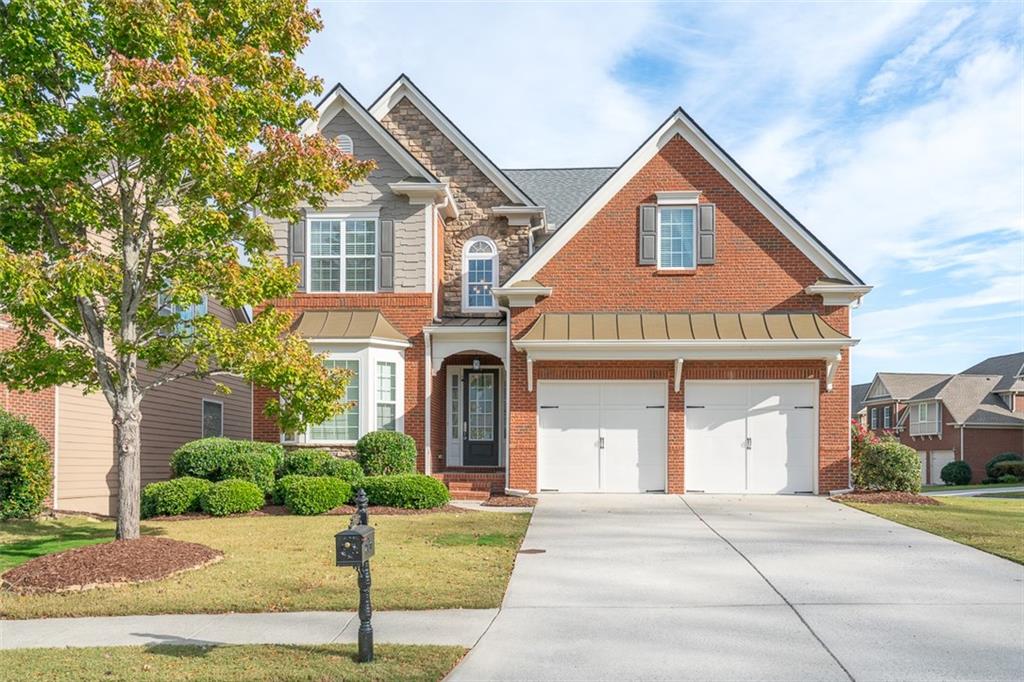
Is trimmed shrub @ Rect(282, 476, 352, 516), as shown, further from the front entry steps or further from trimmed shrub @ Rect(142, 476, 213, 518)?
the front entry steps

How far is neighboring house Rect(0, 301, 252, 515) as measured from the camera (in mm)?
17750

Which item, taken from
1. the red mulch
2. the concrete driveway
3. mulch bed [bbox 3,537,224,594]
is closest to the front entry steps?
the red mulch

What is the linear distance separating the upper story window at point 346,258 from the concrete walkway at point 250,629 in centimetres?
1277

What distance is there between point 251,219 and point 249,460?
6289mm

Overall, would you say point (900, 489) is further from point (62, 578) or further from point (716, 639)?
point (62, 578)

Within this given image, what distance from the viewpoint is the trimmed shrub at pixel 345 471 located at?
17.3m

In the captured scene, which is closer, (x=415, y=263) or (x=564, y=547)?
(x=564, y=547)

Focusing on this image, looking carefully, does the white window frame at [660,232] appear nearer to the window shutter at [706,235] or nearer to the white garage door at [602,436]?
the window shutter at [706,235]

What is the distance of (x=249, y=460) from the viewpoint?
17250mm

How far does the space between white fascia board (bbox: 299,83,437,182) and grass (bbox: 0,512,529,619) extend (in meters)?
8.91

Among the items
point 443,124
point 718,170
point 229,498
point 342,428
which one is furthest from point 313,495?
point 718,170

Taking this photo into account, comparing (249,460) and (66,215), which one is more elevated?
(66,215)

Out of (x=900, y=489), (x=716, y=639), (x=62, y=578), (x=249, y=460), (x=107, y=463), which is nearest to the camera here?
(x=716, y=639)

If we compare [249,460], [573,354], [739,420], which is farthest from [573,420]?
[249,460]
